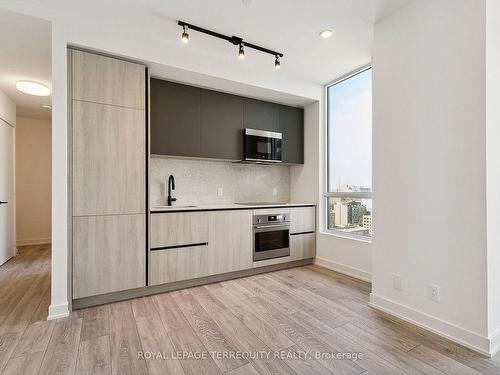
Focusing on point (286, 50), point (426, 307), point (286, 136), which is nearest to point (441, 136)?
point (426, 307)

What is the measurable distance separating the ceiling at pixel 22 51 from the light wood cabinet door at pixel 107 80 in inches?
15.9

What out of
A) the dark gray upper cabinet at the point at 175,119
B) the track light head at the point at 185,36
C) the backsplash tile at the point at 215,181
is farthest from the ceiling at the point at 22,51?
the backsplash tile at the point at 215,181

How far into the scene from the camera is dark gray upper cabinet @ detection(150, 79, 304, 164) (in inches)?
123

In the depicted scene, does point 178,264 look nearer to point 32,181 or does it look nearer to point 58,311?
point 58,311

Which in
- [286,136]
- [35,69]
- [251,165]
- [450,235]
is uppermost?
[35,69]

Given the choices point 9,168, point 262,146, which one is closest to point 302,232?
point 262,146

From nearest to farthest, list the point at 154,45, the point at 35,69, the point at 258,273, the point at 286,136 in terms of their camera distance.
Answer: the point at 154,45
the point at 35,69
the point at 258,273
the point at 286,136

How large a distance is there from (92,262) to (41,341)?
70 centimetres

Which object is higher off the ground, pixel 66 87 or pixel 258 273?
pixel 66 87

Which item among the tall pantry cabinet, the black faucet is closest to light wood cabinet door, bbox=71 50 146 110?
the tall pantry cabinet

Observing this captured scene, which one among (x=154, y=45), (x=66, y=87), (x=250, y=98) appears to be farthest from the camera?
(x=250, y=98)

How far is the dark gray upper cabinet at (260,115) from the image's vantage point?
3750mm

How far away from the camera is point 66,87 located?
233cm

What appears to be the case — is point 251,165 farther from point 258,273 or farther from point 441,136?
point 441,136
